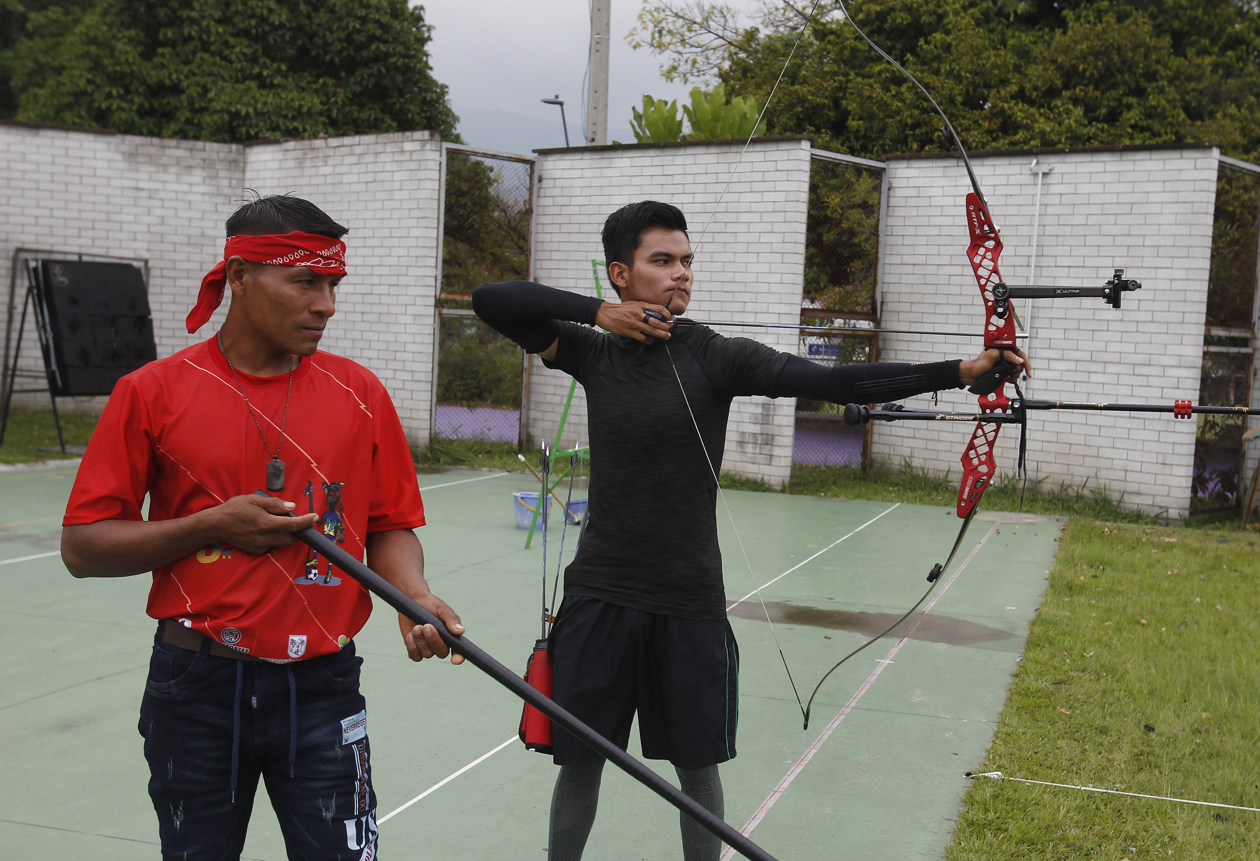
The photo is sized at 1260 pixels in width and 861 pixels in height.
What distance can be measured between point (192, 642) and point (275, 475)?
31 centimetres

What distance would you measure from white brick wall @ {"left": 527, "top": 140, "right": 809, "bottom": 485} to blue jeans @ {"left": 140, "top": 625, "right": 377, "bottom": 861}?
7.75m

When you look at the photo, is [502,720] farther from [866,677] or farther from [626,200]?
→ [626,200]

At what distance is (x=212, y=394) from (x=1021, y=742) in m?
3.12

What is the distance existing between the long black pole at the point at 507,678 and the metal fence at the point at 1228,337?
28.6 feet

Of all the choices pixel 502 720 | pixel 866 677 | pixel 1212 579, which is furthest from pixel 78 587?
pixel 1212 579

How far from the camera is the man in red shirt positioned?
176 centimetres

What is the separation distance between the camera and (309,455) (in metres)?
1.88

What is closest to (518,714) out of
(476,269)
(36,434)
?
(476,269)

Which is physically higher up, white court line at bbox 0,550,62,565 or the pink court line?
the pink court line

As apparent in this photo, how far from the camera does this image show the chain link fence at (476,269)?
11.3 metres

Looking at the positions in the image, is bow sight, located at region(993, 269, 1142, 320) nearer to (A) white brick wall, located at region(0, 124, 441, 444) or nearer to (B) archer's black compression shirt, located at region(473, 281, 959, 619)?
(B) archer's black compression shirt, located at region(473, 281, 959, 619)

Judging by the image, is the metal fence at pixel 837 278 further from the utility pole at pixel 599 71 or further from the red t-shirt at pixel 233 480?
the red t-shirt at pixel 233 480

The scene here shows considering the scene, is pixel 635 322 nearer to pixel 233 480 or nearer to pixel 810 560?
pixel 233 480

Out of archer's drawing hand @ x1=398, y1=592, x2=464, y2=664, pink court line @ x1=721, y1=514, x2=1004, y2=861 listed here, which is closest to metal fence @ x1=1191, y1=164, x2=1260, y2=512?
pink court line @ x1=721, y1=514, x2=1004, y2=861
